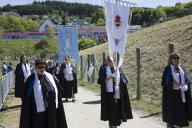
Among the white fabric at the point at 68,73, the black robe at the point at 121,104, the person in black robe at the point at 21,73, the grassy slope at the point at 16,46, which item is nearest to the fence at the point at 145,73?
the white fabric at the point at 68,73

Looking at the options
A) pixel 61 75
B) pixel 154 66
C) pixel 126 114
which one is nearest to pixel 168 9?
pixel 154 66

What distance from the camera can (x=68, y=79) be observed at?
21.5 m

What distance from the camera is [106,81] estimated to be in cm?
1322

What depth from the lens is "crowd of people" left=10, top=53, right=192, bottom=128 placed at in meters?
9.45

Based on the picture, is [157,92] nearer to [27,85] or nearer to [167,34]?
[27,85]

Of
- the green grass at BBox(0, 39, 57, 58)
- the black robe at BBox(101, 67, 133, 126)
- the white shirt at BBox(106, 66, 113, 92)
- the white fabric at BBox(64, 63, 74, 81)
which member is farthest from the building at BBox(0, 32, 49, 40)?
the white shirt at BBox(106, 66, 113, 92)

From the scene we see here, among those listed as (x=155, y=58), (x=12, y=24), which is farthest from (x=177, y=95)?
(x=12, y=24)

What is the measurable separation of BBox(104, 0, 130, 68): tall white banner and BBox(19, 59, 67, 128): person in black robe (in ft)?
10.4

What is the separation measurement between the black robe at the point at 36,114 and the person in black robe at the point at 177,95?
3.72m

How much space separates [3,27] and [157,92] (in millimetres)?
135976

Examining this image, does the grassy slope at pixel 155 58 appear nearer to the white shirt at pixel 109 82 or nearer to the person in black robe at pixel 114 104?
the person in black robe at pixel 114 104

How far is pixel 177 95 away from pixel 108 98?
70.7 inches

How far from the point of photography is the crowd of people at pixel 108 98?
372 inches

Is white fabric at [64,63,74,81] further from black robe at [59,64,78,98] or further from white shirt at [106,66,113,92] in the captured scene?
white shirt at [106,66,113,92]
